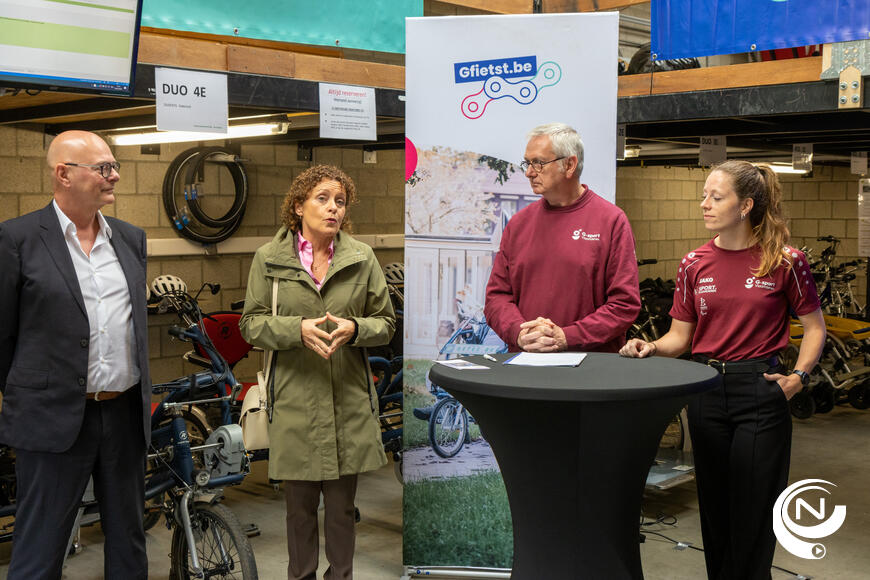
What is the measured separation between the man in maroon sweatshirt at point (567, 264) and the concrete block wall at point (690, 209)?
8100 mm

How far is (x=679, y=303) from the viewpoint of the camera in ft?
10.5

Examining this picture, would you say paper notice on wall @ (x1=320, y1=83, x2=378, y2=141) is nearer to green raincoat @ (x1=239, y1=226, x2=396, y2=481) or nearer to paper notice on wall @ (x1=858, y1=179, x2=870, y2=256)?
green raincoat @ (x1=239, y1=226, x2=396, y2=481)

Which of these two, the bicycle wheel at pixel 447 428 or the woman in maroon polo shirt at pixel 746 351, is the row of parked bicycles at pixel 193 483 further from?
the woman in maroon polo shirt at pixel 746 351

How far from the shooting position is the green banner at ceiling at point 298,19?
3.89m

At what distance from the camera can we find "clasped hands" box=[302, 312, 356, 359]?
3.21 meters

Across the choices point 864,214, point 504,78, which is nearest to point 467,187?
point 504,78

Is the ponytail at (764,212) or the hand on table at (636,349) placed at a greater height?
the ponytail at (764,212)

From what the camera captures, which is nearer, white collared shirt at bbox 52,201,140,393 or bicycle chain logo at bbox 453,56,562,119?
white collared shirt at bbox 52,201,140,393

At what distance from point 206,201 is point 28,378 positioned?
4.27 meters

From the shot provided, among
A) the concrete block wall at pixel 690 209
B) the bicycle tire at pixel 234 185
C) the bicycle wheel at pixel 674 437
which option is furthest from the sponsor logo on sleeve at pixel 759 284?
the concrete block wall at pixel 690 209

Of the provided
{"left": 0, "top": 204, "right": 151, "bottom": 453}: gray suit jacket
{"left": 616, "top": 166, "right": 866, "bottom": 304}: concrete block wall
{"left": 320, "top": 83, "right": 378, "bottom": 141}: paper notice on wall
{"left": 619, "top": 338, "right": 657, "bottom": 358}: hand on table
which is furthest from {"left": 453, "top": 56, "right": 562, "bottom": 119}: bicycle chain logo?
{"left": 616, "top": 166, "right": 866, "bottom": 304}: concrete block wall

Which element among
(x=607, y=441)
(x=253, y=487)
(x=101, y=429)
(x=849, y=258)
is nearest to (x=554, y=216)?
(x=607, y=441)

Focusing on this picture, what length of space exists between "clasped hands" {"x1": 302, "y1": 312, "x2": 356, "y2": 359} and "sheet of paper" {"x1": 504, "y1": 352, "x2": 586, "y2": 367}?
73 cm

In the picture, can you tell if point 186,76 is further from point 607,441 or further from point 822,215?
point 822,215
